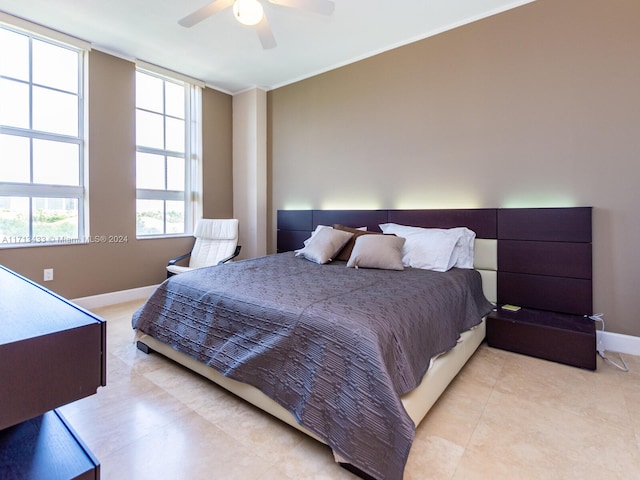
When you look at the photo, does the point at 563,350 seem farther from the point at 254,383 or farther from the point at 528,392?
the point at 254,383

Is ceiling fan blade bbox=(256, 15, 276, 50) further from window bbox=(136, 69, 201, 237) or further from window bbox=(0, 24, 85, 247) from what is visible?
window bbox=(0, 24, 85, 247)

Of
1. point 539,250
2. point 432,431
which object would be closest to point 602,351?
point 539,250

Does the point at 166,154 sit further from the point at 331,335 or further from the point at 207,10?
the point at 331,335

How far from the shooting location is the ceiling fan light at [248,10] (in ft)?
7.40

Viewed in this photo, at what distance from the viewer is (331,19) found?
3090 millimetres

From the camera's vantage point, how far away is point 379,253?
280 centimetres

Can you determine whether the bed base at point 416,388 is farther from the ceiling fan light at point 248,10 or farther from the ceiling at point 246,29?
the ceiling at point 246,29

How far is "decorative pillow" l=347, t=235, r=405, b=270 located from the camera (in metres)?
2.76

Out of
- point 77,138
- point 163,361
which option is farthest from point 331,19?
point 163,361

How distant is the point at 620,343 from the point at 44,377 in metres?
3.50

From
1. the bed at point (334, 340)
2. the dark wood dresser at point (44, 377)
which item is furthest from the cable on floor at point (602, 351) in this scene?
the dark wood dresser at point (44, 377)

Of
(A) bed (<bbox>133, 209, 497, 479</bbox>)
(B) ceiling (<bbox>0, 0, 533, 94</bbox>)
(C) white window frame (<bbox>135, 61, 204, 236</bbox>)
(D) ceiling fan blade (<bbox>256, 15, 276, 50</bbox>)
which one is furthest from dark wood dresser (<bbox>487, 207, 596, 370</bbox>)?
(C) white window frame (<bbox>135, 61, 204, 236</bbox>)

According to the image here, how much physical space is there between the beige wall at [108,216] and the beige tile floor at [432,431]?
6.26 feet

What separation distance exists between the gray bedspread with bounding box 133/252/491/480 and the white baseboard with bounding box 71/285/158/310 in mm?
1720
